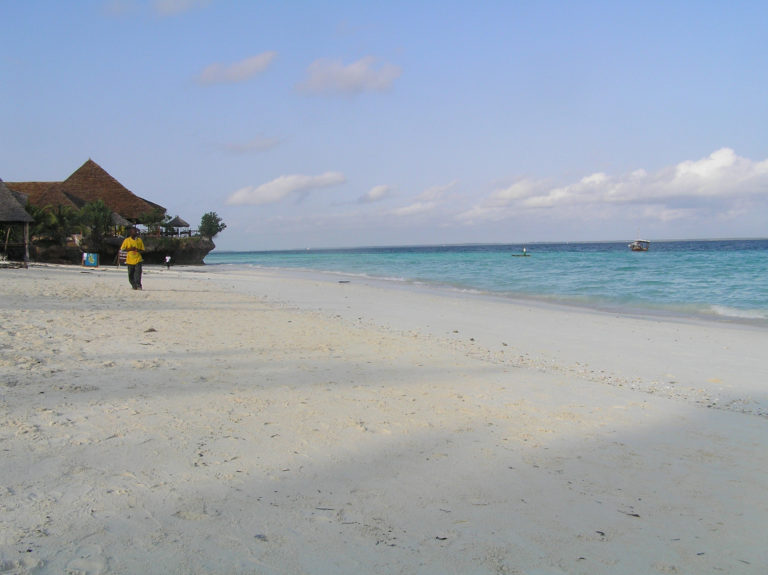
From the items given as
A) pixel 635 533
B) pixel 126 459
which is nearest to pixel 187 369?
pixel 126 459

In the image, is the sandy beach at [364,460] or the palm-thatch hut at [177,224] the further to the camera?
the palm-thatch hut at [177,224]

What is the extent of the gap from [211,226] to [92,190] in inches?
457

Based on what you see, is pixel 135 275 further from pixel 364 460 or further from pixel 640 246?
pixel 640 246

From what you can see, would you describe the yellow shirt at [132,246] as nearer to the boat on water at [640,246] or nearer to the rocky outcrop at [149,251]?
the rocky outcrop at [149,251]

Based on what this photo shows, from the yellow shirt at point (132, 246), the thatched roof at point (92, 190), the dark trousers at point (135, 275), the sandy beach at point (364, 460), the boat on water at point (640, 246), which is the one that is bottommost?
the sandy beach at point (364, 460)

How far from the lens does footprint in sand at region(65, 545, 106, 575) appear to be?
207cm

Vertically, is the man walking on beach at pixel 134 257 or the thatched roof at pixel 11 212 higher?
the thatched roof at pixel 11 212

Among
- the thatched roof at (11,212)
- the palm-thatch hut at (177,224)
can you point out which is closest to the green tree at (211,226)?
the palm-thatch hut at (177,224)

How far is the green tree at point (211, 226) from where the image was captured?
5422cm

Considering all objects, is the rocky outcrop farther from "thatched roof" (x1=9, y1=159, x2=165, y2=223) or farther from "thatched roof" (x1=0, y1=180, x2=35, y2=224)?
"thatched roof" (x1=0, y1=180, x2=35, y2=224)

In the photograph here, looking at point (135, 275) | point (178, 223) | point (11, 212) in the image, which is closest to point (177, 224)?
point (178, 223)

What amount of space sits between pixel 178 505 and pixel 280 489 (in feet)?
1.58

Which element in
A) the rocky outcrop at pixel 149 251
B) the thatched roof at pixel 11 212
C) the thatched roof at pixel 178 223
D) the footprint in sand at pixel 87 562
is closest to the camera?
the footprint in sand at pixel 87 562

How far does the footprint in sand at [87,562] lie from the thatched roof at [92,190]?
45307 mm
